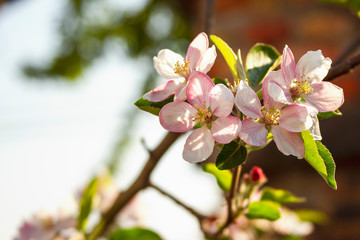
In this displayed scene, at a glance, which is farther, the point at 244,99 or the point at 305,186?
the point at 305,186

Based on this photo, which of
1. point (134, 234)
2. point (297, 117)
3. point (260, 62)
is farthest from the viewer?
point (134, 234)

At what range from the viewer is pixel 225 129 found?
31cm

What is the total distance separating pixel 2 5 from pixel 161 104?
4.54 feet

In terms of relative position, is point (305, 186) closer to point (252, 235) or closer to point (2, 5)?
point (252, 235)

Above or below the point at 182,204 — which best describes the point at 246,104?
above

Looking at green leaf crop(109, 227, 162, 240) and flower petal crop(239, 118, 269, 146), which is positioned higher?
flower petal crop(239, 118, 269, 146)

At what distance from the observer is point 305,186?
1.19 meters

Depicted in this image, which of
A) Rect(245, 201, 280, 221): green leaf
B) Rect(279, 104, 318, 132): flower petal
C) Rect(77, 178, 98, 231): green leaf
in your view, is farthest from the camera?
Rect(77, 178, 98, 231): green leaf

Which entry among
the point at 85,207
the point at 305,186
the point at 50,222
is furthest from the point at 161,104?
the point at 305,186

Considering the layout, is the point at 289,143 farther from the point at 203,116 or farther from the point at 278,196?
the point at 278,196

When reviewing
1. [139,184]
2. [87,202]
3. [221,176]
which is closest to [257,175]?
[221,176]

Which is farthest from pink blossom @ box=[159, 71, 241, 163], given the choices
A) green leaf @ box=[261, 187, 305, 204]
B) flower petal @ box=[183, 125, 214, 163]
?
green leaf @ box=[261, 187, 305, 204]

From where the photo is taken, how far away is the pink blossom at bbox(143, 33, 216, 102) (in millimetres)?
323

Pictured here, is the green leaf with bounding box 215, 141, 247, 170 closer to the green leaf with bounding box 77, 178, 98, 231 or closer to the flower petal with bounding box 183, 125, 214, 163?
the flower petal with bounding box 183, 125, 214, 163
